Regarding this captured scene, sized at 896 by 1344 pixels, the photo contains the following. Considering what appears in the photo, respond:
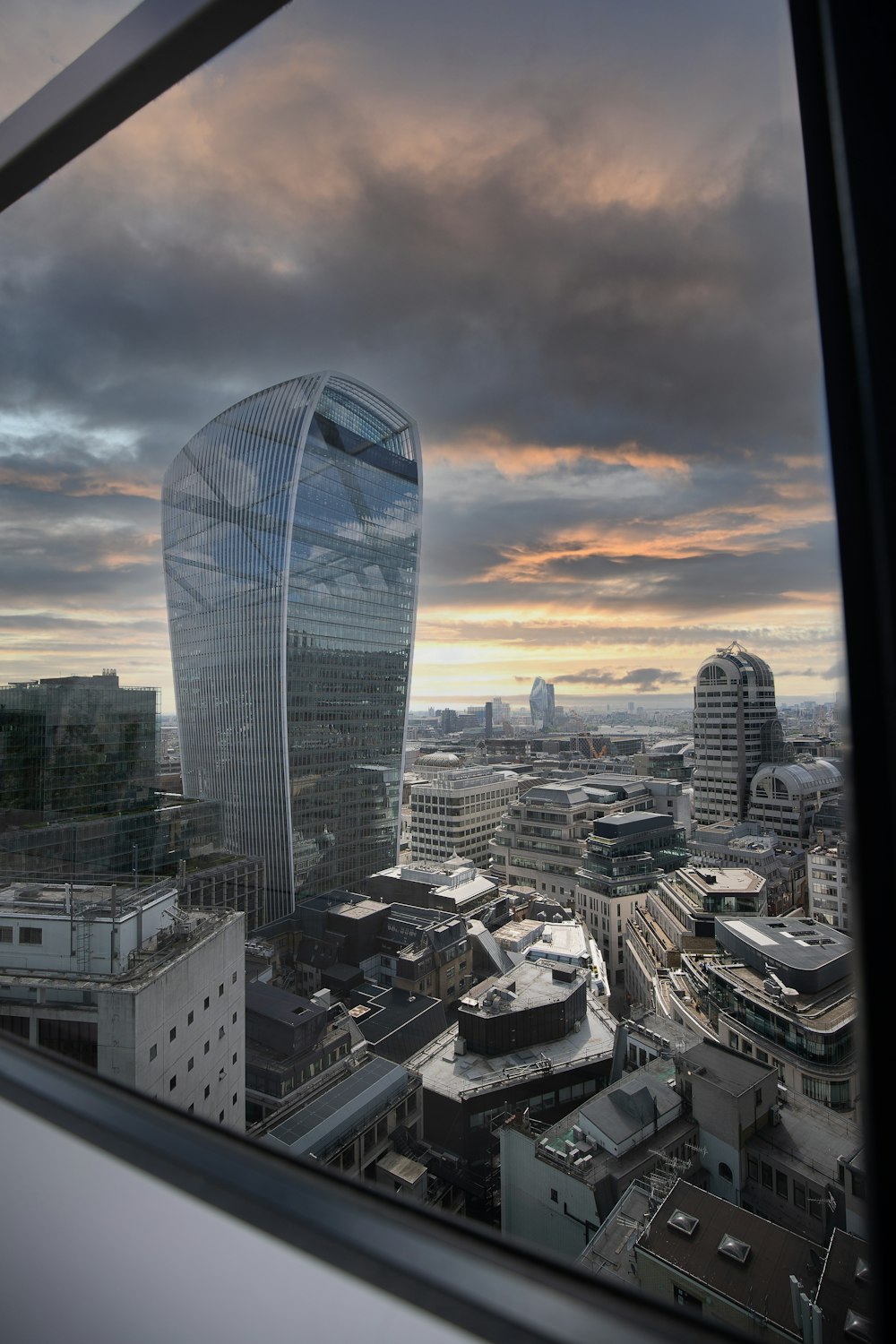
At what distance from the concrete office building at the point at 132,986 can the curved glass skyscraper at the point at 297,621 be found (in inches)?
20.7

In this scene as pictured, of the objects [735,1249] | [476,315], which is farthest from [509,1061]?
[476,315]

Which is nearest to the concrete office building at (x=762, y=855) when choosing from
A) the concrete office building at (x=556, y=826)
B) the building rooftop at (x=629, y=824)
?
the building rooftop at (x=629, y=824)

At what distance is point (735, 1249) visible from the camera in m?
0.89

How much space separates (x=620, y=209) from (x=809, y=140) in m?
1.22

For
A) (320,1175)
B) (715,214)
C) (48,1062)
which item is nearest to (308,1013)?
(48,1062)

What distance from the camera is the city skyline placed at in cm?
115

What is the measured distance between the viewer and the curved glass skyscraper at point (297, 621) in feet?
9.35

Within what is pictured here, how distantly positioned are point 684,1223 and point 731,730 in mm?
911

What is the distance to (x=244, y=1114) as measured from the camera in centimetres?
155

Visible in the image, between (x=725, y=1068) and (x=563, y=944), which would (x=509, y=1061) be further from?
(x=725, y=1068)

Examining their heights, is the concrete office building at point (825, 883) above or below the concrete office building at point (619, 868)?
above

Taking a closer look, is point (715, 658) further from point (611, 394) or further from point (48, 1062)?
point (48, 1062)

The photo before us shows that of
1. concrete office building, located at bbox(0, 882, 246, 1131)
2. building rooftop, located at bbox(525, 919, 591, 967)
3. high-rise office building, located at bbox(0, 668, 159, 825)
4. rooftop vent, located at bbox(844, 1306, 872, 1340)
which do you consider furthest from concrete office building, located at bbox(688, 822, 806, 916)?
high-rise office building, located at bbox(0, 668, 159, 825)

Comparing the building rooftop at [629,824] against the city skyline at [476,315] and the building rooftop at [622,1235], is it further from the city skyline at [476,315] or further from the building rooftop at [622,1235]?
the building rooftop at [622,1235]
